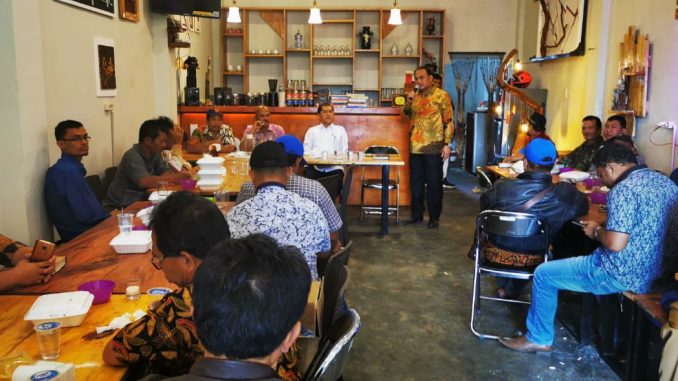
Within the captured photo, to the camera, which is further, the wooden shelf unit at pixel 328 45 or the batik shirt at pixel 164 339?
the wooden shelf unit at pixel 328 45

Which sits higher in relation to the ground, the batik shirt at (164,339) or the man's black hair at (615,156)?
the man's black hair at (615,156)

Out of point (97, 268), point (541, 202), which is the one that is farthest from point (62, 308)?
point (541, 202)

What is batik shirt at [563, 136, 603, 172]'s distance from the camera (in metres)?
5.49

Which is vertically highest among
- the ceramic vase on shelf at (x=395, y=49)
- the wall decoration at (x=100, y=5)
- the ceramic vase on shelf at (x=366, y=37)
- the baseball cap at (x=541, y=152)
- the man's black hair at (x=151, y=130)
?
the ceramic vase on shelf at (x=366, y=37)

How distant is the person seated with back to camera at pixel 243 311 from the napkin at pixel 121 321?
0.79 metres

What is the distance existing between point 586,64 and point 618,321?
4.32 meters

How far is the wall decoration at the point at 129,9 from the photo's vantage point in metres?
5.22

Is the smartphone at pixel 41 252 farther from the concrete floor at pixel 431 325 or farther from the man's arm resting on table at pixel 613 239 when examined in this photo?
the man's arm resting on table at pixel 613 239

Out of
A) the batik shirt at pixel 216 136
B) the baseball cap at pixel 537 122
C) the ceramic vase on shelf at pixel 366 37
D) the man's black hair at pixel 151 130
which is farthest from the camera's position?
the ceramic vase on shelf at pixel 366 37

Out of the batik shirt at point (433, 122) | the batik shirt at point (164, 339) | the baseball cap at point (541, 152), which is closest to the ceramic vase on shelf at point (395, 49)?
the batik shirt at point (433, 122)

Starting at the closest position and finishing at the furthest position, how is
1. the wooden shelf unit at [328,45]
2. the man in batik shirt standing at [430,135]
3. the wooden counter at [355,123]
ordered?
the man in batik shirt standing at [430,135] < the wooden counter at [355,123] < the wooden shelf unit at [328,45]

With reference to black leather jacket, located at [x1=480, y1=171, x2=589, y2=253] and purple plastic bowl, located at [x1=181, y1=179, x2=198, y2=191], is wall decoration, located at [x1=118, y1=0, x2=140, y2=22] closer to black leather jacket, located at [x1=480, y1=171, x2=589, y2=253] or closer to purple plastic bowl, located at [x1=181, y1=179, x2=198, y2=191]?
purple plastic bowl, located at [x1=181, y1=179, x2=198, y2=191]

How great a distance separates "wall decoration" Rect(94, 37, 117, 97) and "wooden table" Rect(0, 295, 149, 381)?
9.82ft

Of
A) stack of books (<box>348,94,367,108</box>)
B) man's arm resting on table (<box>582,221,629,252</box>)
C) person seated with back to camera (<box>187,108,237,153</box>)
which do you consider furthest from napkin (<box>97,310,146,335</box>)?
stack of books (<box>348,94,367,108</box>)
